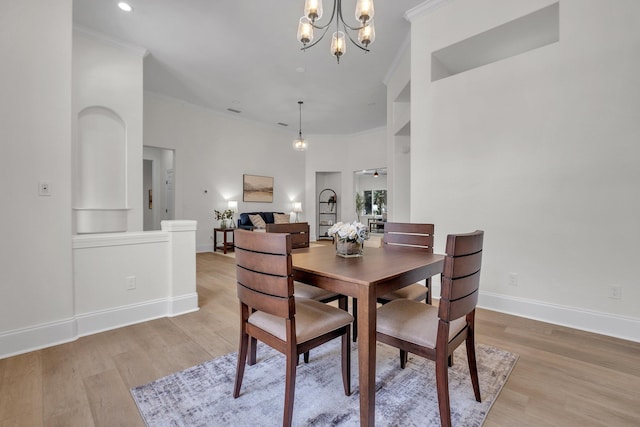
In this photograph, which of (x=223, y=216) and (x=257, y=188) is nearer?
(x=223, y=216)

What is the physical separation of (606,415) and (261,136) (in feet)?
25.2

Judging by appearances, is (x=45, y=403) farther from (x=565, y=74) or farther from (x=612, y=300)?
(x=565, y=74)

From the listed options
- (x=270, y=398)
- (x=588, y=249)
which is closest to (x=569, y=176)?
(x=588, y=249)

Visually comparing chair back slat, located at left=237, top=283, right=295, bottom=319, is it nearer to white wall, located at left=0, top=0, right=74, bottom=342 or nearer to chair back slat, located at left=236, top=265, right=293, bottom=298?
chair back slat, located at left=236, top=265, right=293, bottom=298

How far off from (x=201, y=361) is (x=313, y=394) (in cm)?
85

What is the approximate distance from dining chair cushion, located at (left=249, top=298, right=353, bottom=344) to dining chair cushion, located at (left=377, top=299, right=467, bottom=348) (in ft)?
0.67

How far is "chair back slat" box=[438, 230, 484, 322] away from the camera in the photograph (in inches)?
48.8

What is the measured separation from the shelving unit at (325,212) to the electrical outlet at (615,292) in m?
7.24

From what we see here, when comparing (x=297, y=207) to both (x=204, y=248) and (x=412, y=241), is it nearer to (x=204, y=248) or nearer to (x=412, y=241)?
(x=204, y=248)

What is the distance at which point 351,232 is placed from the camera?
5.92 ft

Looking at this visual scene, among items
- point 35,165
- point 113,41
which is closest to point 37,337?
point 35,165

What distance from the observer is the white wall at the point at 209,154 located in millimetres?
6039

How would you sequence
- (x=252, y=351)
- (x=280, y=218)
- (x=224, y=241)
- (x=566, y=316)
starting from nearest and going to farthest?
(x=252, y=351) → (x=566, y=316) → (x=224, y=241) → (x=280, y=218)

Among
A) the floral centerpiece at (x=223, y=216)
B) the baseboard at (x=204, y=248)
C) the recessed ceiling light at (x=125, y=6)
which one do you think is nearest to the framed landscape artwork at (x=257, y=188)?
the floral centerpiece at (x=223, y=216)
